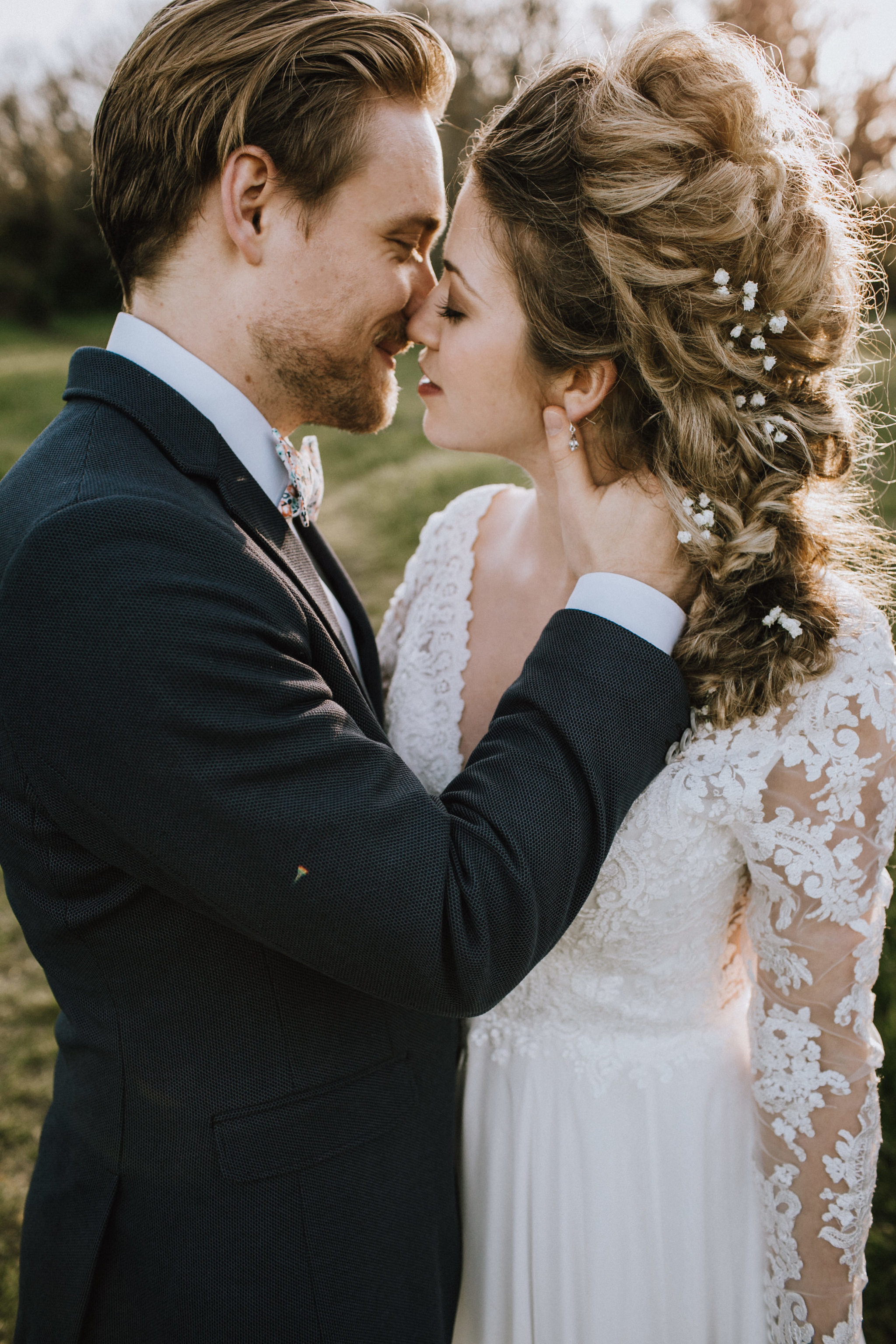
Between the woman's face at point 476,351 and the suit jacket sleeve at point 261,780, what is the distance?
79cm

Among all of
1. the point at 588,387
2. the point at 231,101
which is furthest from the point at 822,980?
the point at 231,101

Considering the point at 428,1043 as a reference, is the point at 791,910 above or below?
above

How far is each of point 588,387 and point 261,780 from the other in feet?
3.68

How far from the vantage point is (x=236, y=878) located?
→ 4.51 feet

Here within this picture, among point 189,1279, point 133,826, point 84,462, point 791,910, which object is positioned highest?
point 84,462

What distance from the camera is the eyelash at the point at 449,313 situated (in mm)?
2043

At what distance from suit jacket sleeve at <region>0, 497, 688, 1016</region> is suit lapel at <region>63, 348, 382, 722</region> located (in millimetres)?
187

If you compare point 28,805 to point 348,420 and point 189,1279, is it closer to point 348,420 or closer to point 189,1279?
point 189,1279

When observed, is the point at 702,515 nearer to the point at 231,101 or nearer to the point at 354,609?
the point at 354,609

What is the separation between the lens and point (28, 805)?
1535mm

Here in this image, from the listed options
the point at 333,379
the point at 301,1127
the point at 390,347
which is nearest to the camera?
the point at 301,1127

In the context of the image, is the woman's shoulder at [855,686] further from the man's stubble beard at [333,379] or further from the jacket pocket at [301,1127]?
the man's stubble beard at [333,379]

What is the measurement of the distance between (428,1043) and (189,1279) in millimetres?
576

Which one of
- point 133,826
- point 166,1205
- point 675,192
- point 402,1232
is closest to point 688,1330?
point 402,1232
